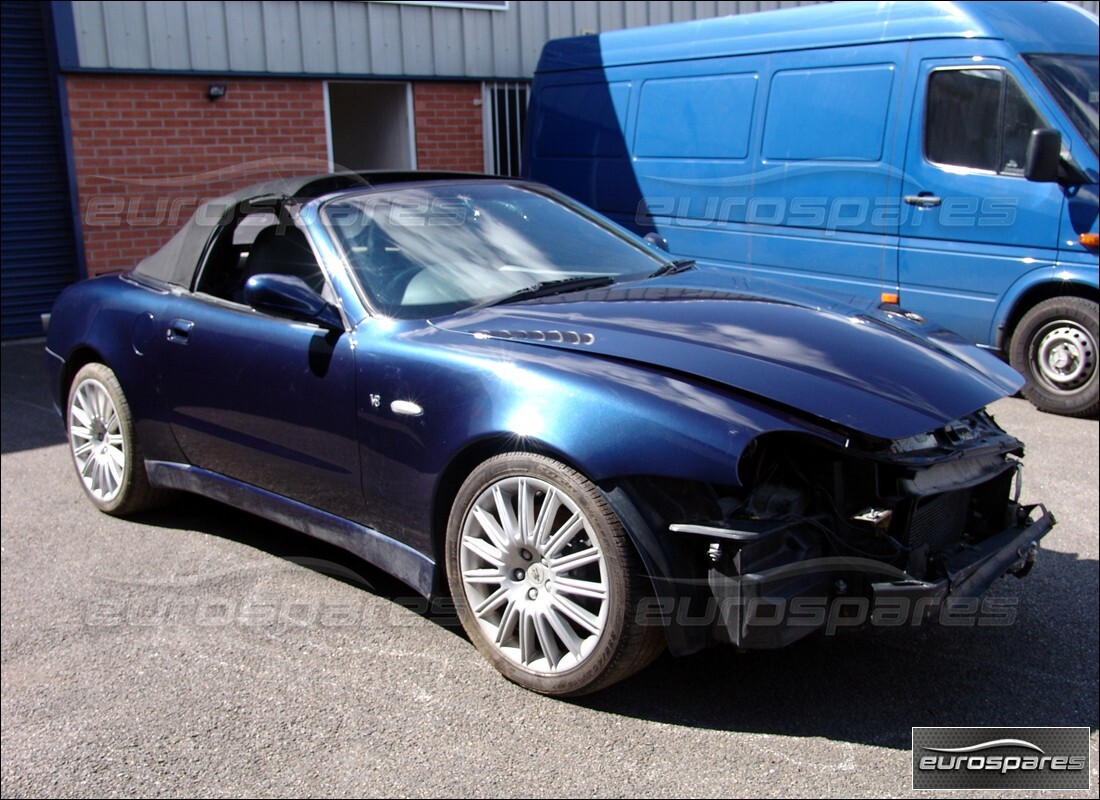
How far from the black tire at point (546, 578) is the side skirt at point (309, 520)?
202 mm

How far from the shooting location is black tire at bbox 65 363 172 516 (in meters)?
4.79

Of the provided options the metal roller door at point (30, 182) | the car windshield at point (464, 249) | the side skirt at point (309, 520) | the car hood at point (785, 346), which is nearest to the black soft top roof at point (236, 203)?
the car windshield at point (464, 249)

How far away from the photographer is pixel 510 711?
10.3 feet

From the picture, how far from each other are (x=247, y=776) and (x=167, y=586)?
1.51 metres

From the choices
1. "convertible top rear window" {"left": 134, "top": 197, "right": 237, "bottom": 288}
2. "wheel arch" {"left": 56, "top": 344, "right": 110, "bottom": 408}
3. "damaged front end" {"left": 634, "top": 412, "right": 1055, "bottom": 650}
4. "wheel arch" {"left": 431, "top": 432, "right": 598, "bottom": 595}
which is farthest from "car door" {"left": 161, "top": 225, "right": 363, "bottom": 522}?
"damaged front end" {"left": 634, "top": 412, "right": 1055, "bottom": 650}

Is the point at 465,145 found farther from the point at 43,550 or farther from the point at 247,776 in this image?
the point at 247,776

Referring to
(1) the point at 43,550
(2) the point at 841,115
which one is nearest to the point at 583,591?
(1) the point at 43,550

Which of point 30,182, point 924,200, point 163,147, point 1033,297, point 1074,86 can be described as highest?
point 1074,86

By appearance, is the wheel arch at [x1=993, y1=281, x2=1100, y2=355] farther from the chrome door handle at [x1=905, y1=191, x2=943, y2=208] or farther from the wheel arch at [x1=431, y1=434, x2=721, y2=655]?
the wheel arch at [x1=431, y1=434, x2=721, y2=655]

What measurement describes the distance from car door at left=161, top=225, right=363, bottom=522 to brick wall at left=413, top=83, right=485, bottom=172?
7.78 m

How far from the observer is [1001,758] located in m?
2.88

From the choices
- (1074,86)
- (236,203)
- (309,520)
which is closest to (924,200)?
(1074,86)

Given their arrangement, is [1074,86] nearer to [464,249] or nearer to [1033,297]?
[1033,297]

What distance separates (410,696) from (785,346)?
153cm
